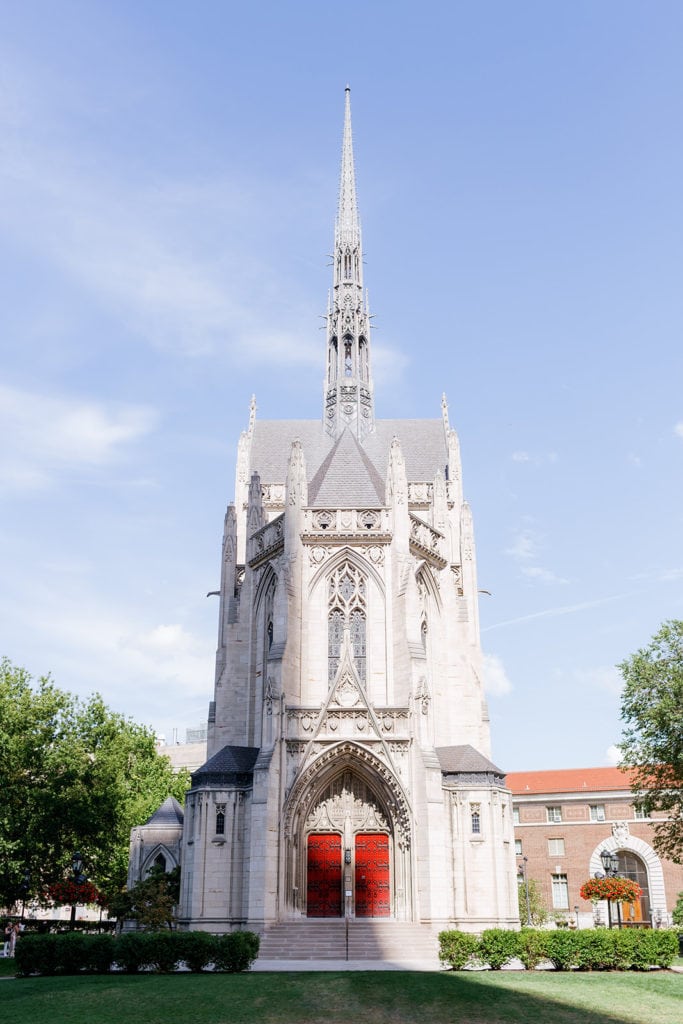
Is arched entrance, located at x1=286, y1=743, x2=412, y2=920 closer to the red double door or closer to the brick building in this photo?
the red double door

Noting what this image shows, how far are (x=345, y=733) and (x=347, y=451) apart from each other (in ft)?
51.3

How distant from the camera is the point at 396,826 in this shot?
33500 millimetres

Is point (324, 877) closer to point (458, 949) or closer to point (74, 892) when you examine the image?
point (74, 892)

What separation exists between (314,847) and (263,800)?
3.65 meters

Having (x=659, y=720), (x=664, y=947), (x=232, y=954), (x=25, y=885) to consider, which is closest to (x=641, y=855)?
(x=659, y=720)

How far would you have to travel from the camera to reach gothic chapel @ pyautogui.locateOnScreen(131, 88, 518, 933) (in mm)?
32781

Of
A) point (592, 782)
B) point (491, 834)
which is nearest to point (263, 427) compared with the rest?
point (491, 834)

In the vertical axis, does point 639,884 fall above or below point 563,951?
above

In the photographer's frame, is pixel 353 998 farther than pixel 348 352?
No

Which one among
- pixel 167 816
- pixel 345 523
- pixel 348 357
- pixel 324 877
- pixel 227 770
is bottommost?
pixel 324 877

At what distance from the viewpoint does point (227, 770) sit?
34.9 metres

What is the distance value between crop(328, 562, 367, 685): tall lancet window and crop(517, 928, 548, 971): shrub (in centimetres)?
1359

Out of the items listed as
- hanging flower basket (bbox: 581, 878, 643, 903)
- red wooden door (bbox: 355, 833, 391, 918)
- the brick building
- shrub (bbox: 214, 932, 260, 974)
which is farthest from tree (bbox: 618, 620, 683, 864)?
the brick building

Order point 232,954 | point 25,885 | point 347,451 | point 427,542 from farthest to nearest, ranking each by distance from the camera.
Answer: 1. point 347,451
2. point 427,542
3. point 25,885
4. point 232,954
